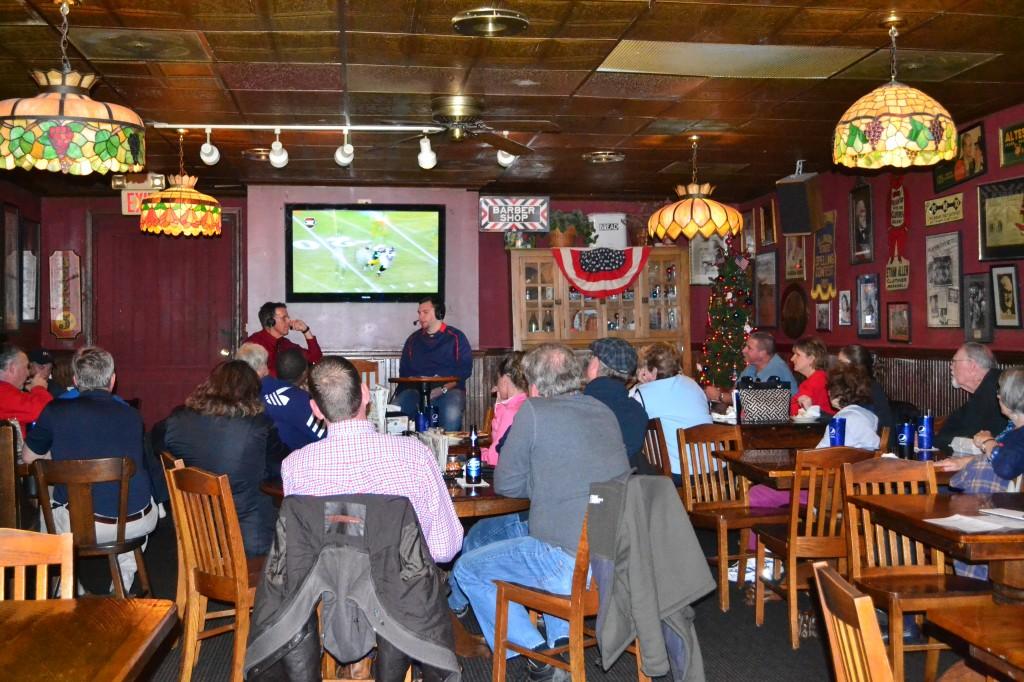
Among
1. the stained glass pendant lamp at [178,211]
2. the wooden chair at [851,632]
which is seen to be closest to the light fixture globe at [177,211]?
the stained glass pendant lamp at [178,211]

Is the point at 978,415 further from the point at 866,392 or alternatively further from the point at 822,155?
the point at 822,155

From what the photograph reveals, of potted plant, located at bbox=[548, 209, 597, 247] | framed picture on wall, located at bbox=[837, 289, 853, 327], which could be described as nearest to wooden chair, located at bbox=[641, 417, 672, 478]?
framed picture on wall, located at bbox=[837, 289, 853, 327]

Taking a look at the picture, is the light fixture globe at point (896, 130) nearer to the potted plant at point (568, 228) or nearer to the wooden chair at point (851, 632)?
the wooden chair at point (851, 632)

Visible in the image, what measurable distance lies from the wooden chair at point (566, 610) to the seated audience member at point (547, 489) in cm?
8

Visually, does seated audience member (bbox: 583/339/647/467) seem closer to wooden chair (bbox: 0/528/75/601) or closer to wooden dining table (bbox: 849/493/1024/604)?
wooden dining table (bbox: 849/493/1024/604)

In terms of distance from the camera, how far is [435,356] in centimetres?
902

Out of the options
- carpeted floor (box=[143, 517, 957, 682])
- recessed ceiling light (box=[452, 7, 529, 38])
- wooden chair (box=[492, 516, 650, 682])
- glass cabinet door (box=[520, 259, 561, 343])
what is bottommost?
carpeted floor (box=[143, 517, 957, 682])

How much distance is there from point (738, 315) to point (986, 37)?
5536mm

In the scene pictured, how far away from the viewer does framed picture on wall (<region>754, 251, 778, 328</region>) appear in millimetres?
10891

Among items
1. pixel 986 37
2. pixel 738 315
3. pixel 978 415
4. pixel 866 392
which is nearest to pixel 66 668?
pixel 866 392

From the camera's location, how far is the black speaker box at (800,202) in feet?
30.8

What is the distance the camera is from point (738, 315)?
10.7m

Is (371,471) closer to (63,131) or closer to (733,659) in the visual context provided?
(63,131)

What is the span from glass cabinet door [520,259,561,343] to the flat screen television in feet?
3.69
